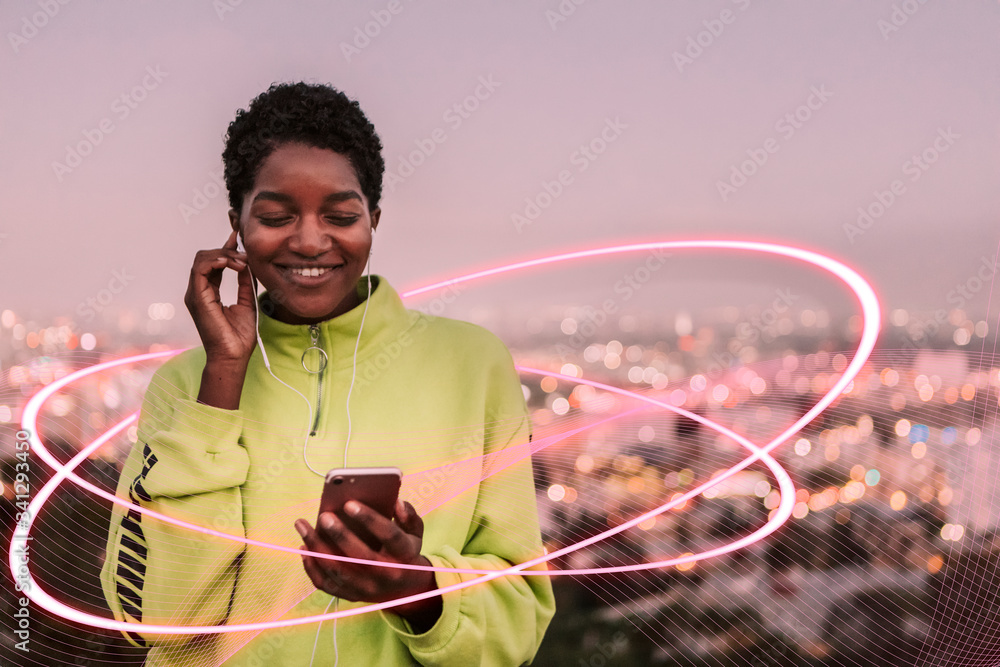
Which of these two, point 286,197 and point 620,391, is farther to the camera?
point 620,391

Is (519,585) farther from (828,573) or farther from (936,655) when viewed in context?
(828,573)

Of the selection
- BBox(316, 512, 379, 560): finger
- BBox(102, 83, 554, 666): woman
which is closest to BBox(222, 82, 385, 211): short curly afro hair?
BBox(102, 83, 554, 666): woman

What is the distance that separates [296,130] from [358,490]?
100 cm

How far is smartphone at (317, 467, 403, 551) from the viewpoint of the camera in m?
1.59

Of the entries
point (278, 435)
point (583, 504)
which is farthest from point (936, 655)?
point (278, 435)

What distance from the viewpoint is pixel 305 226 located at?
6.16 ft

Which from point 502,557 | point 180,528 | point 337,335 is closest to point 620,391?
point 502,557

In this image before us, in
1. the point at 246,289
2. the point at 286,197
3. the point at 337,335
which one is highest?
the point at 286,197

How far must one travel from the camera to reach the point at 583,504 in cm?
543

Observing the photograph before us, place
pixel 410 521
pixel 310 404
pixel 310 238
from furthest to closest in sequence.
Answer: pixel 310 404 < pixel 310 238 < pixel 410 521

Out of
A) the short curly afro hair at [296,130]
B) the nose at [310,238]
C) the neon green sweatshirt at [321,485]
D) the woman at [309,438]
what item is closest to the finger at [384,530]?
the woman at [309,438]

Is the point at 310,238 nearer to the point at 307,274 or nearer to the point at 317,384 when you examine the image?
the point at 307,274

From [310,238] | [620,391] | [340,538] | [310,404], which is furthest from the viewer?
[620,391]

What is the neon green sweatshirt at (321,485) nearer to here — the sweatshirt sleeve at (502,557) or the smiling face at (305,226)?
the sweatshirt sleeve at (502,557)
